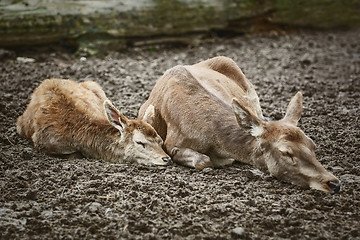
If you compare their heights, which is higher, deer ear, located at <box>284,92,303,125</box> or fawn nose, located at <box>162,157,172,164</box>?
deer ear, located at <box>284,92,303,125</box>

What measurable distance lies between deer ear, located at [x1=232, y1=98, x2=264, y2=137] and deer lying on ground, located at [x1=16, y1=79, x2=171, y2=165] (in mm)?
1015

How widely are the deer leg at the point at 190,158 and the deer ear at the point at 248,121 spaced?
0.60m

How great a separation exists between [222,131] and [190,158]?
0.48 m

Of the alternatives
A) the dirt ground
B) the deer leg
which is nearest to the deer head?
the deer leg

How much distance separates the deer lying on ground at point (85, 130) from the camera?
645 centimetres

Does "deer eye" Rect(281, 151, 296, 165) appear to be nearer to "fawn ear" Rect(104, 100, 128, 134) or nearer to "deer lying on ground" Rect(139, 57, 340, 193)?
"deer lying on ground" Rect(139, 57, 340, 193)

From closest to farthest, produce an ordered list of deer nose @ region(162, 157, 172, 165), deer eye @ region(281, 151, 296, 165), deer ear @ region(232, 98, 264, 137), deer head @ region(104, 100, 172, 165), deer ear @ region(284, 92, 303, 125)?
deer eye @ region(281, 151, 296, 165) < deer ear @ region(232, 98, 264, 137) < deer ear @ region(284, 92, 303, 125) < deer nose @ region(162, 157, 172, 165) < deer head @ region(104, 100, 172, 165)

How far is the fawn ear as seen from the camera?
637cm

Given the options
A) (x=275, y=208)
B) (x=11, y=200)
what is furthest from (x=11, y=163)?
(x=275, y=208)

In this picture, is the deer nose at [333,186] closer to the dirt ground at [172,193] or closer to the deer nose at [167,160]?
the dirt ground at [172,193]

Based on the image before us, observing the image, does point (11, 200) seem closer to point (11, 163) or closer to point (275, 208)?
point (11, 163)

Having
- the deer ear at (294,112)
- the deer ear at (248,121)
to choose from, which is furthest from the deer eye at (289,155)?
the deer ear at (294,112)

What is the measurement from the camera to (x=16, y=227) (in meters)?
4.65

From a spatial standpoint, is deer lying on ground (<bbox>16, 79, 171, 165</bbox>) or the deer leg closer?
the deer leg
